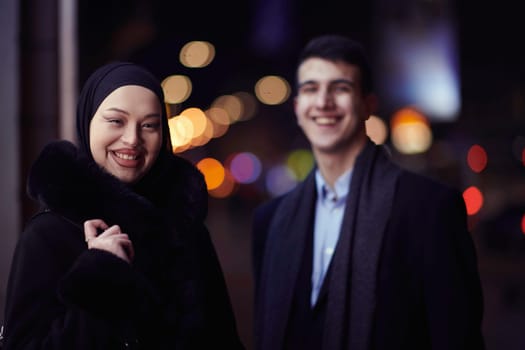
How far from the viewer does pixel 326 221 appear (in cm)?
354

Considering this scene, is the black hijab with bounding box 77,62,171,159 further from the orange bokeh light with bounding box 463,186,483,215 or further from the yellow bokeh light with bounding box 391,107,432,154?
the yellow bokeh light with bounding box 391,107,432,154

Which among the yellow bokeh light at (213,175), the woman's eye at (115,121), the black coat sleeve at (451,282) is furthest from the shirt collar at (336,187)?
the yellow bokeh light at (213,175)

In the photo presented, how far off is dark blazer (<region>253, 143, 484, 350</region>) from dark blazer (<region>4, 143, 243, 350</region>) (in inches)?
32.2

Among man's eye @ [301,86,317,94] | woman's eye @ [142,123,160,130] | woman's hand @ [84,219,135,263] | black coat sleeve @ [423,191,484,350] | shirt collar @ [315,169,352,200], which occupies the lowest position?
black coat sleeve @ [423,191,484,350]

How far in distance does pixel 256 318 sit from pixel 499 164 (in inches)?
773

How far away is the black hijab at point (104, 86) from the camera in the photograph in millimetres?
2291

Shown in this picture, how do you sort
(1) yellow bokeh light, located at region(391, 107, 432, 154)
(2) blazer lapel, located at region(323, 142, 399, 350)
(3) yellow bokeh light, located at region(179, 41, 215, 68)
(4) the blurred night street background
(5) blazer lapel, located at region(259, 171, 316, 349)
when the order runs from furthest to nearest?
(3) yellow bokeh light, located at region(179, 41, 215, 68), (1) yellow bokeh light, located at region(391, 107, 432, 154), (4) the blurred night street background, (5) blazer lapel, located at region(259, 171, 316, 349), (2) blazer lapel, located at region(323, 142, 399, 350)

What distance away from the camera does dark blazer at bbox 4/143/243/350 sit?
2.06 m

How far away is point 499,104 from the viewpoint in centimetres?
3088

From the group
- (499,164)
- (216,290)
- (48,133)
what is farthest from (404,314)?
(499,164)

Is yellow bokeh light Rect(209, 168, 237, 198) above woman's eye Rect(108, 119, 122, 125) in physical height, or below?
below

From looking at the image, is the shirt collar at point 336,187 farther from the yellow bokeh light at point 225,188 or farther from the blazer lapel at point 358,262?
the yellow bokeh light at point 225,188

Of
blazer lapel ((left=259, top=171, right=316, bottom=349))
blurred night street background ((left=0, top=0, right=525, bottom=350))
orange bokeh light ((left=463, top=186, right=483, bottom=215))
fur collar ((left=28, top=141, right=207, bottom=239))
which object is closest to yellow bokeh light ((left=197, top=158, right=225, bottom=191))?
blurred night street background ((left=0, top=0, right=525, bottom=350))

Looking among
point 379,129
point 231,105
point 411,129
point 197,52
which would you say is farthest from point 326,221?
point 231,105
